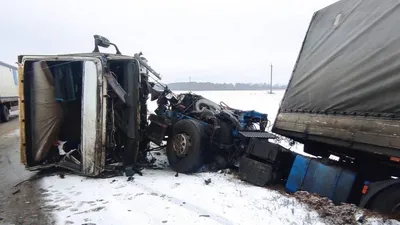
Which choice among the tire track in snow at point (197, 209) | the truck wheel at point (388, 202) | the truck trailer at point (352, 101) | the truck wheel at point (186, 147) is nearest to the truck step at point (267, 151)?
the truck trailer at point (352, 101)

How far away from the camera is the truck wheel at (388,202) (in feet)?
11.0

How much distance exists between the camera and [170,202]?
4375mm

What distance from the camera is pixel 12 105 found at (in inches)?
774

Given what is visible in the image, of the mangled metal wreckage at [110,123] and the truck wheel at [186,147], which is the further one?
the truck wheel at [186,147]

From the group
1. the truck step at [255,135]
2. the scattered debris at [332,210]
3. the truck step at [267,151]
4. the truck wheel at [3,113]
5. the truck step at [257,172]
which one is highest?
the truck step at [255,135]

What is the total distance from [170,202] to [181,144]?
1936 millimetres

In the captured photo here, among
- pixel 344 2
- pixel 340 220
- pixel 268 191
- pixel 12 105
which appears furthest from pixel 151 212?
pixel 12 105

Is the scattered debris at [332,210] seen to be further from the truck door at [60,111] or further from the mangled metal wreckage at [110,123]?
the truck door at [60,111]

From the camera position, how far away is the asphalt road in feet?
13.1

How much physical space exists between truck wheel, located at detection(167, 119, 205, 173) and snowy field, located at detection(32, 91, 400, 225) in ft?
0.99

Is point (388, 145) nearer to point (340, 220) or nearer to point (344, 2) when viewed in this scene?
point (340, 220)

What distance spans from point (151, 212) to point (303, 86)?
8.39 feet

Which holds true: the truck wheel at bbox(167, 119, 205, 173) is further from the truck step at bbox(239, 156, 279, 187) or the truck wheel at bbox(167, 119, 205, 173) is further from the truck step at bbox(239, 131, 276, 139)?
the truck step at bbox(239, 156, 279, 187)

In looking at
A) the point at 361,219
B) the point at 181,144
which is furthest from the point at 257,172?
the point at 361,219
